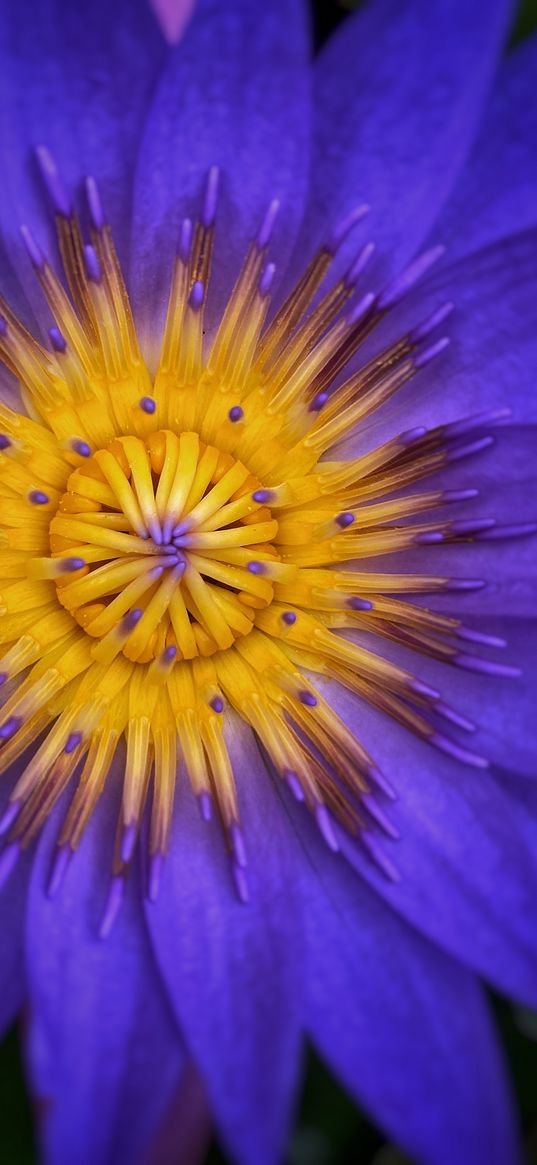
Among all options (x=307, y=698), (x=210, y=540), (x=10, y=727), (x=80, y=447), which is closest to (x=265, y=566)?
(x=210, y=540)

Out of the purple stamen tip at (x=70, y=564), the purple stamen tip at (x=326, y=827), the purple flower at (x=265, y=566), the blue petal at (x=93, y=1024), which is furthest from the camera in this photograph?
Answer: the purple stamen tip at (x=70, y=564)

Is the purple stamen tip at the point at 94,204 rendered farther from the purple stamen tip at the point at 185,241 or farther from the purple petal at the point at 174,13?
the purple petal at the point at 174,13

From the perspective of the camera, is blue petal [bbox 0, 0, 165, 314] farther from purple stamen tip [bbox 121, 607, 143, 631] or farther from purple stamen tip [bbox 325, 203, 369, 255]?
purple stamen tip [bbox 121, 607, 143, 631]

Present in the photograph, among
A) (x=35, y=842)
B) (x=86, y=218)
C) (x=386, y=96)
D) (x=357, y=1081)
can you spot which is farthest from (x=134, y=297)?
(x=357, y=1081)

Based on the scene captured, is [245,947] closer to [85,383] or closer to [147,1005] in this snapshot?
[147,1005]

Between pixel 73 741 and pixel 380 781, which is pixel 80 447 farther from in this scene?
pixel 380 781

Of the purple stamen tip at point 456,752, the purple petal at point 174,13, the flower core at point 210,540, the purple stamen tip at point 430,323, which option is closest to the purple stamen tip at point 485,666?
the flower core at point 210,540
